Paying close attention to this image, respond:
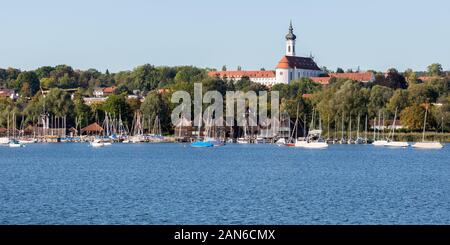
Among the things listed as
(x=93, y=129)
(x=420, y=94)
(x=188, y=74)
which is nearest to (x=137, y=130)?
(x=93, y=129)

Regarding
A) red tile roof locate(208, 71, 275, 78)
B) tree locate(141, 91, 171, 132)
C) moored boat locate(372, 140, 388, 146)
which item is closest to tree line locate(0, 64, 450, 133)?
tree locate(141, 91, 171, 132)

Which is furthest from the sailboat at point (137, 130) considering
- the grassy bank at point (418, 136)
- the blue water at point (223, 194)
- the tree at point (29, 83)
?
the tree at point (29, 83)

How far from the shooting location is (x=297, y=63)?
17400cm

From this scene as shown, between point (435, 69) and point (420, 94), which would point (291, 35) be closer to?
point (435, 69)

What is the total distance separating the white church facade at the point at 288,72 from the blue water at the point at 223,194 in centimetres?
11887

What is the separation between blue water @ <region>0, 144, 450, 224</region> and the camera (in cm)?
2495

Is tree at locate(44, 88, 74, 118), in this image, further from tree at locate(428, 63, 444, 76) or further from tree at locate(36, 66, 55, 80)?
tree at locate(428, 63, 444, 76)

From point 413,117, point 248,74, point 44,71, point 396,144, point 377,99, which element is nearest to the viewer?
point 396,144

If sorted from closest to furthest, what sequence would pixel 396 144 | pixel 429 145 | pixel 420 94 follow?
pixel 429 145 < pixel 396 144 < pixel 420 94

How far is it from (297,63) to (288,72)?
179 inches

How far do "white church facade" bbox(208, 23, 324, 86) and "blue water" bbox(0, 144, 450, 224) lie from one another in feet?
390
